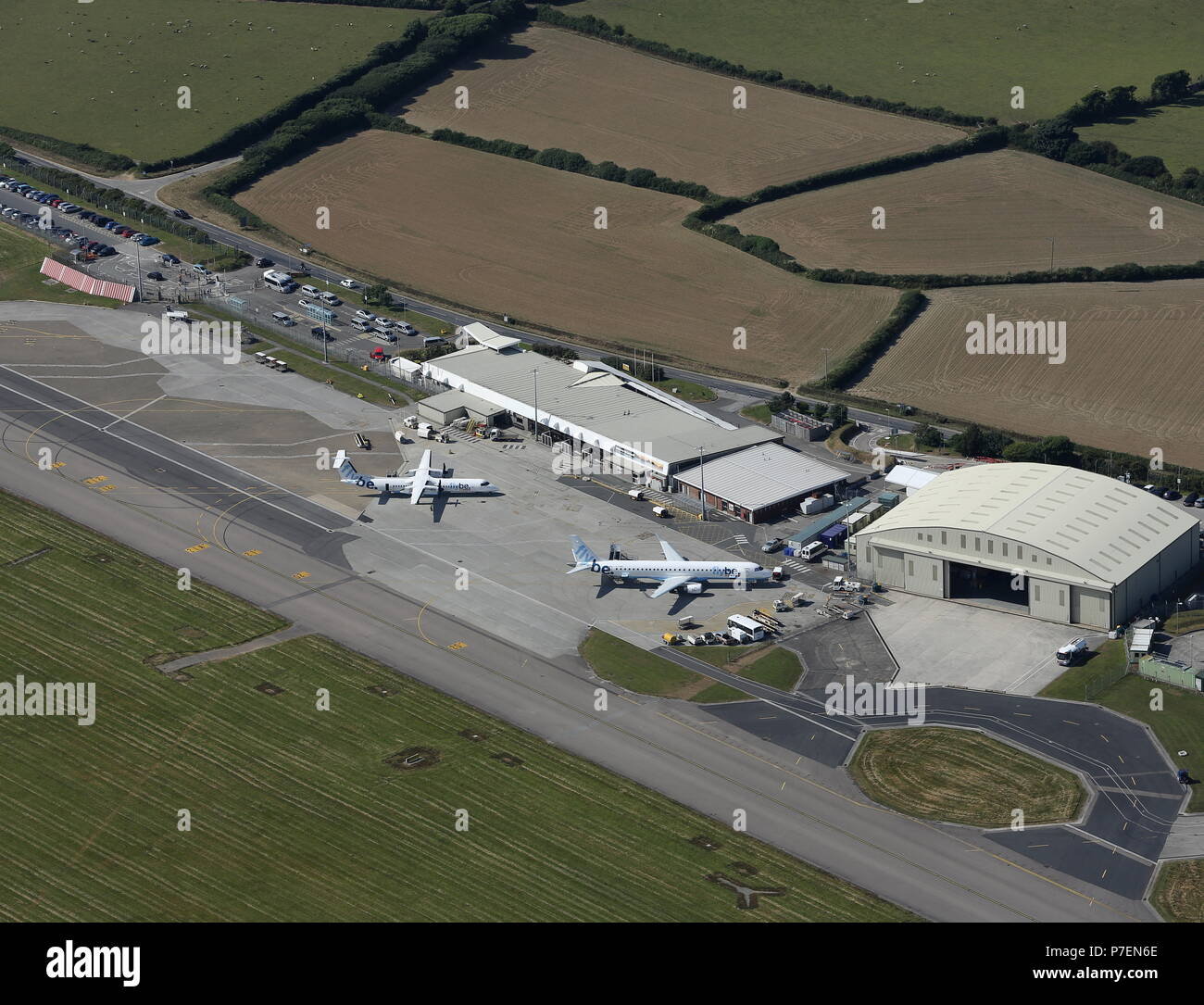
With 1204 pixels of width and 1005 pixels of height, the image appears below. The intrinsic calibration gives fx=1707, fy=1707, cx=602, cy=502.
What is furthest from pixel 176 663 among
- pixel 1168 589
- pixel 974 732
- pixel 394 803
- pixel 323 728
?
pixel 1168 589

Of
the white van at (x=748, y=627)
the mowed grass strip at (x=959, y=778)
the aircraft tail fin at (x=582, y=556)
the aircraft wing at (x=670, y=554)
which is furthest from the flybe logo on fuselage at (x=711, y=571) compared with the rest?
the mowed grass strip at (x=959, y=778)

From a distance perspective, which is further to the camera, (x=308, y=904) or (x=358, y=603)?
(x=358, y=603)

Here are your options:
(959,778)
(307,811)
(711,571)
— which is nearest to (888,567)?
(711,571)

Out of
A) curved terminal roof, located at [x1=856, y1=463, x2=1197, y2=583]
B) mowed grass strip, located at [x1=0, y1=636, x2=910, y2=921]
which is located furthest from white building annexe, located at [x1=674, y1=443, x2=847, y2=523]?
mowed grass strip, located at [x1=0, y1=636, x2=910, y2=921]

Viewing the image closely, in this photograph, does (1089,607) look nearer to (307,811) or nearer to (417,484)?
(417,484)
